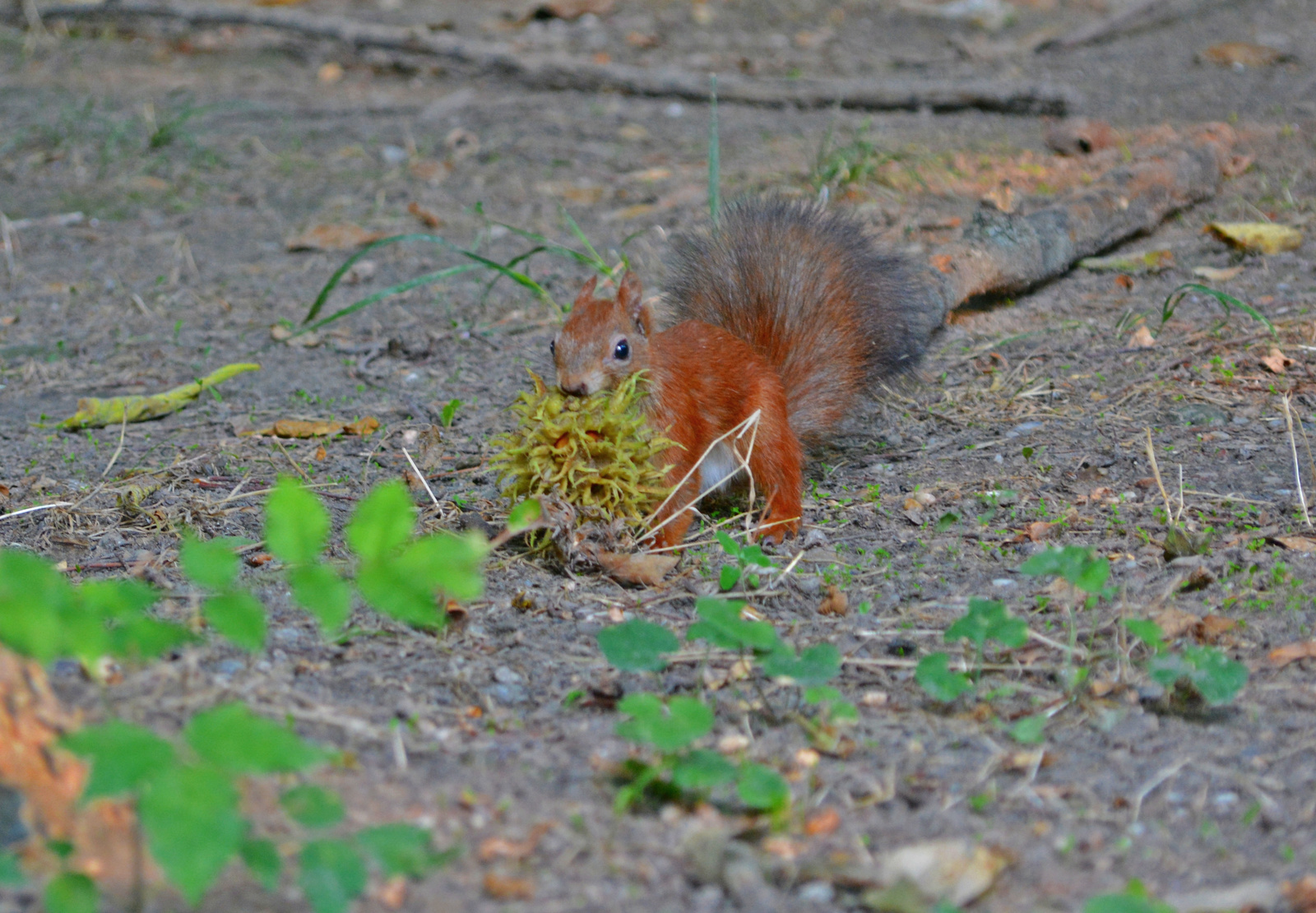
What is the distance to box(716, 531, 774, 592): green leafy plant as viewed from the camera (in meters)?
2.50

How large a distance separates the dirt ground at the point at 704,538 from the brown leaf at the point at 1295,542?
0.04 metres

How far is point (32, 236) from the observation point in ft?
18.0

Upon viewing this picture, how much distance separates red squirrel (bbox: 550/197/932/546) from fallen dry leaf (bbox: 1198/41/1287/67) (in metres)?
4.88

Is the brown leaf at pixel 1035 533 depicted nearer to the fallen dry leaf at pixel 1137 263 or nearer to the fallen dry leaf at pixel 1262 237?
the fallen dry leaf at pixel 1137 263

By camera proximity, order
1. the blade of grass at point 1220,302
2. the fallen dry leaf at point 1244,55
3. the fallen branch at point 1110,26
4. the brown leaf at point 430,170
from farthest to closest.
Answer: the fallen branch at point 1110,26
the fallen dry leaf at point 1244,55
the brown leaf at point 430,170
the blade of grass at point 1220,302

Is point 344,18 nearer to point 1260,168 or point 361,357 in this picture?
point 361,357

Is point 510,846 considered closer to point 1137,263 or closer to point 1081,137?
point 1137,263

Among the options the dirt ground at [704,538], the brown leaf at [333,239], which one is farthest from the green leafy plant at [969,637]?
the brown leaf at [333,239]

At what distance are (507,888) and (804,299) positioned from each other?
2.15m

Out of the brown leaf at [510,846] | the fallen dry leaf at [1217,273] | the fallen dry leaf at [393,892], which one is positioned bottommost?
the brown leaf at [510,846]

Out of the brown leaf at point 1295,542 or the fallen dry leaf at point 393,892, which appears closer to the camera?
the fallen dry leaf at point 393,892

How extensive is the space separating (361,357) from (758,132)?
127 inches

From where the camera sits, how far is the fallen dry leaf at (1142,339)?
3887 mm

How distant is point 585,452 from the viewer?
104 inches
